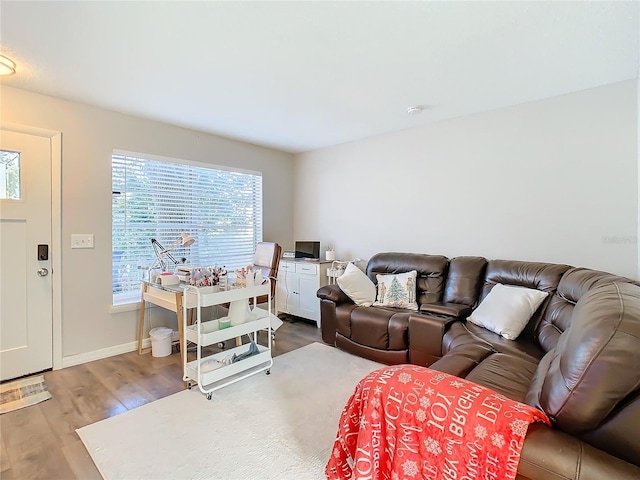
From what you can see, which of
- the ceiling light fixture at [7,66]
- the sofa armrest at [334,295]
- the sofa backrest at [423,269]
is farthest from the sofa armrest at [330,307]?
the ceiling light fixture at [7,66]

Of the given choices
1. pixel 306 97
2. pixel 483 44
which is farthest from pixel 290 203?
pixel 483 44

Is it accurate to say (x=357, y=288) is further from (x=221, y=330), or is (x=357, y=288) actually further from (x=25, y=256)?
(x=25, y=256)

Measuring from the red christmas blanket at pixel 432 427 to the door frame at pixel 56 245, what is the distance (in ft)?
9.47

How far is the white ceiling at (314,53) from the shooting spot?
5.69 ft

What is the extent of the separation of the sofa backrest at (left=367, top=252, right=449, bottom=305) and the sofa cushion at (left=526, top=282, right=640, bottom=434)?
2.23 metres

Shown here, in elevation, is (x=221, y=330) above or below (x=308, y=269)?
below

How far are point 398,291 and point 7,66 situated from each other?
11.8ft

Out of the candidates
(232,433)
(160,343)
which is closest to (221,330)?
(232,433)

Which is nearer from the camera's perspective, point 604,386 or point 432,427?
point 604,386

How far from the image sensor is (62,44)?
2.03m

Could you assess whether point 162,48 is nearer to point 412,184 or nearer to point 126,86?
point 126,86

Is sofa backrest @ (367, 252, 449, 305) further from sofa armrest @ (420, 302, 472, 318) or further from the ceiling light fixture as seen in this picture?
the ceiling light fixture

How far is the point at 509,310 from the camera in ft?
8.04

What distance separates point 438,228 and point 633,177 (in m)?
1.60
